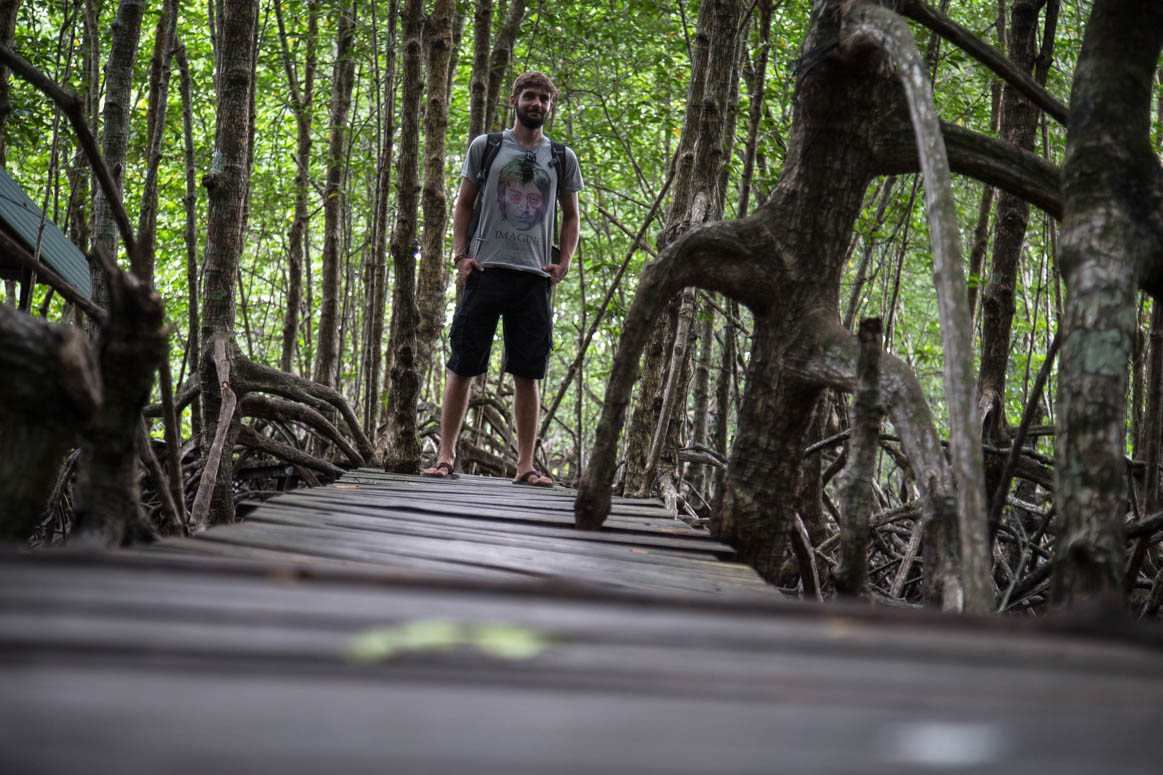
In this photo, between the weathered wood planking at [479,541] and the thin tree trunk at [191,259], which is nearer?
the weathered wood planking at [479,541]

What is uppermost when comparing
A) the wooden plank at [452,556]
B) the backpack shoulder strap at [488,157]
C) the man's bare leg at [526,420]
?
the backpack shoulder strap at [488,157]

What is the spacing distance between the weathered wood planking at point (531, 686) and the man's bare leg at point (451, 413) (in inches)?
133

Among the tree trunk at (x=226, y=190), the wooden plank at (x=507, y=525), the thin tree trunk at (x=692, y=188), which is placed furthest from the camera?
the thin tree trunk at (x=692, y=188)

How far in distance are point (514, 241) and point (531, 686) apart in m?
3.61

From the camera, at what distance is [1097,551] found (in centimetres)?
177

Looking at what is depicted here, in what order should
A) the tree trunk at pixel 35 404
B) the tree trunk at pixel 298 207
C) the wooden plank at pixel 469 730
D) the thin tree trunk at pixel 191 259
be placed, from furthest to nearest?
the tree trunk at pixel 298 207, the thin tree trunk at pixel 191 259, the tree trunk at pixel 35 404, the wooden plank at pixel 469 730

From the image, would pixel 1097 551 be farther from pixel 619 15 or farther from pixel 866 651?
pixel 619 15

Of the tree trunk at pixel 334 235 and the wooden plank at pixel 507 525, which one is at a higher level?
the tree trunk at pixel 334 235

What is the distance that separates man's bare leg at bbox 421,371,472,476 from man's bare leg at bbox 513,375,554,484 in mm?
245

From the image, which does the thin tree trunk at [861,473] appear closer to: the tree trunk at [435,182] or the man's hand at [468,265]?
the man's hand at [468,265]

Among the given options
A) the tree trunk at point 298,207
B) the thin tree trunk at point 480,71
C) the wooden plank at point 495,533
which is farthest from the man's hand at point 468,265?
the tree trunk at point 298,207

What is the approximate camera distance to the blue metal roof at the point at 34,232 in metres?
5.28

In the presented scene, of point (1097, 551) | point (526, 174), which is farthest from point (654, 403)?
point (1097, 551)

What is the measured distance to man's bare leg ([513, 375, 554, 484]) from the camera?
450 cm
